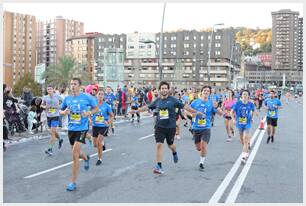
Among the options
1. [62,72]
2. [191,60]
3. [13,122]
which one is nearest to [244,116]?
[13,122]

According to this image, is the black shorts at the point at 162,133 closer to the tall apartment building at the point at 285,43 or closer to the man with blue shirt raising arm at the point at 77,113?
the man with blue shirt raising arm at the point at 77,113

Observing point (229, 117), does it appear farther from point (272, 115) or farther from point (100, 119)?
point (100, 119)

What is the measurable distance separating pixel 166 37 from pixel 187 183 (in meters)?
107

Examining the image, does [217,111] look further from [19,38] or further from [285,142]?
[19,38]

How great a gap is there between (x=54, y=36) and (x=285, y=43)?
263 feet

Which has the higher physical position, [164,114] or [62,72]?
[62,72]

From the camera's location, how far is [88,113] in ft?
25.9

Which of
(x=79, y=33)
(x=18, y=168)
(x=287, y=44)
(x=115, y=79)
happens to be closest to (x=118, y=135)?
(x=18, y=168)

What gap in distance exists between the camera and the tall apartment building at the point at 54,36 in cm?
15025

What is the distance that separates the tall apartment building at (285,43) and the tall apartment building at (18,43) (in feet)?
270

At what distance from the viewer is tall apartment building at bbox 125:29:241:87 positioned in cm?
10575

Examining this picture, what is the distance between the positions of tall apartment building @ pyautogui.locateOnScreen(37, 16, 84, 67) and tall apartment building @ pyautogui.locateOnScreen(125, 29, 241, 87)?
46.3 metres

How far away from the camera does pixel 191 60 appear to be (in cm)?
10906

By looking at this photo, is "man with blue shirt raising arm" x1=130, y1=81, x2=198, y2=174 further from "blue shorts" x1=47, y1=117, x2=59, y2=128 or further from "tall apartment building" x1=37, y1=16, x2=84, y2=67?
"tall apartment building" x1=37, y1=16, x2=84, y2=67
